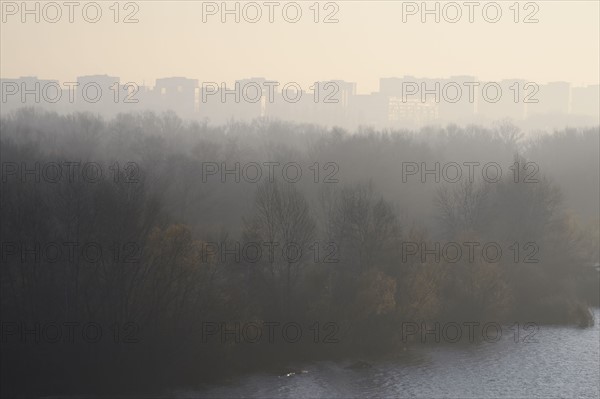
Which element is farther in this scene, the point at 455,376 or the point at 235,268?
the point at 235,268

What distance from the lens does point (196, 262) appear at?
77.7 feet

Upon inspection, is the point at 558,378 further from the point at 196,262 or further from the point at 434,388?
the point at 196,262

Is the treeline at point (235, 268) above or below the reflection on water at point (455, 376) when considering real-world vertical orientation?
above

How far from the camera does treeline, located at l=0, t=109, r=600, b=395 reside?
21875mm

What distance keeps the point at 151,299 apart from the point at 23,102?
53.2 metres

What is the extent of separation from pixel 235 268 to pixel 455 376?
22.7 ft

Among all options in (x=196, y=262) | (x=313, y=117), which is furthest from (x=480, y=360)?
(x=313, y=117)

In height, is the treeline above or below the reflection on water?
above

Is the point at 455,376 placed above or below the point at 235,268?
below

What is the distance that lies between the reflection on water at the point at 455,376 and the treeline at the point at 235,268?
1244 mm

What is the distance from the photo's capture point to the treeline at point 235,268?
21.9 m

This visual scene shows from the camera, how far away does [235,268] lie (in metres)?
25.5

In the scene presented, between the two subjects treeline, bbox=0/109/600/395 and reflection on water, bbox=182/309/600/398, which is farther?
treeline, bbox=0/109/600/395

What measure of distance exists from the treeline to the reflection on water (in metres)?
1.24
